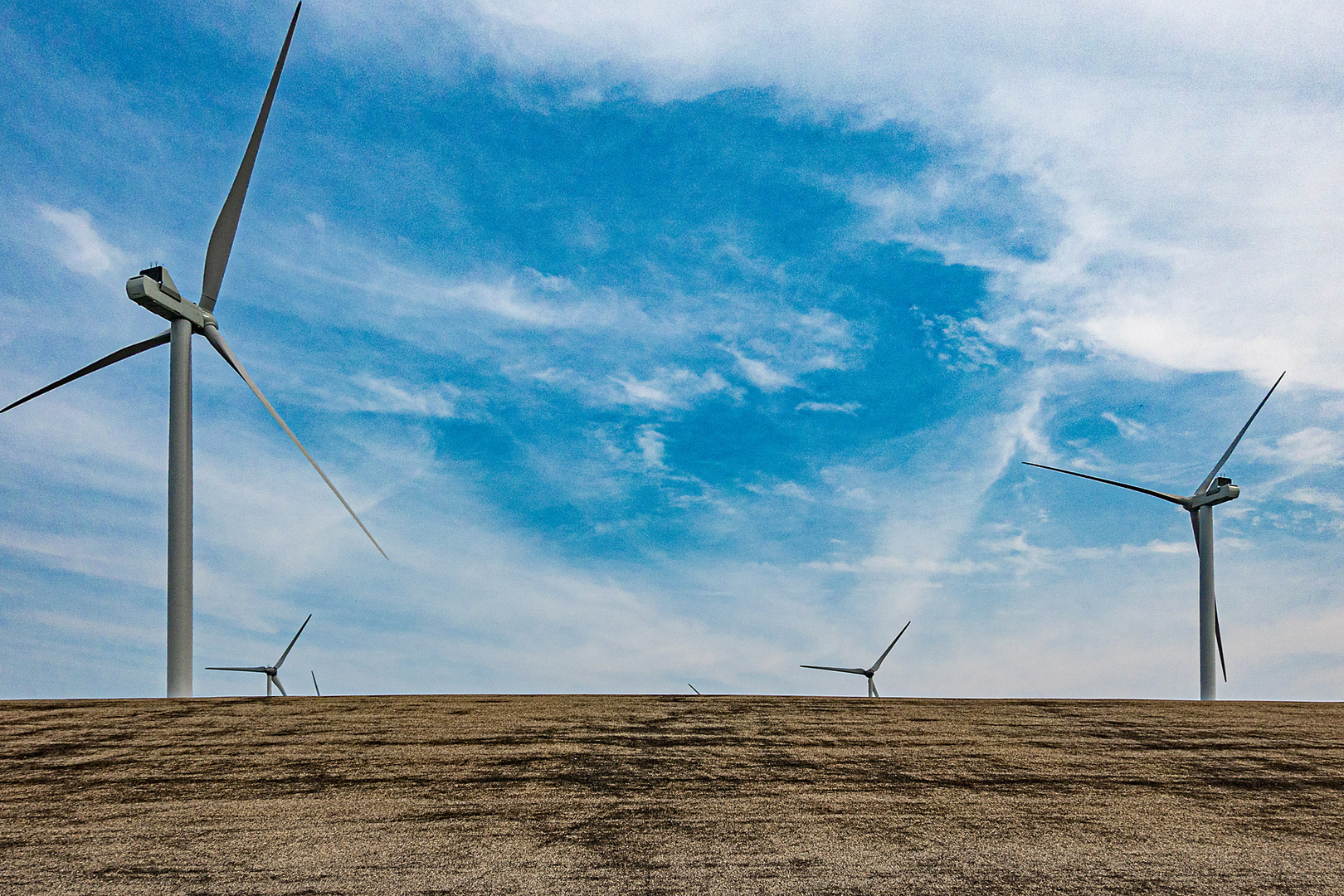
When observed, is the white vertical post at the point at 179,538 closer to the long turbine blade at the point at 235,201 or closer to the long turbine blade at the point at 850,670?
the long turbine blade at the point at 235,201

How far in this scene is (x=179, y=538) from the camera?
60.4 feet

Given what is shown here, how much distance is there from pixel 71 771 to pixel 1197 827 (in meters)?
12.9

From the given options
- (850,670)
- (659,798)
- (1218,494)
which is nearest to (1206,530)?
(1218,494)

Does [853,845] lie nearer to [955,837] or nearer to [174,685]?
[955,837]

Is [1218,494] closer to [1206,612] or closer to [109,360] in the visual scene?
[1206,612]

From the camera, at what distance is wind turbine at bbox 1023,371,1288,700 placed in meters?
31.0

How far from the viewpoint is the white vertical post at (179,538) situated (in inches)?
706

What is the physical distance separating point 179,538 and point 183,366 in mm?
4488

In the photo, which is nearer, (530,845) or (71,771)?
(530,845)

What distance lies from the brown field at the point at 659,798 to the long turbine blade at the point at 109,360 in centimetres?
1212

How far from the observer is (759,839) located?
7762 mm

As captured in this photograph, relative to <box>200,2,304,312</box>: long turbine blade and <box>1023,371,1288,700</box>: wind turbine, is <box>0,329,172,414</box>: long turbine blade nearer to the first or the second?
<box>200,2,304,312</box>: long turbine blade

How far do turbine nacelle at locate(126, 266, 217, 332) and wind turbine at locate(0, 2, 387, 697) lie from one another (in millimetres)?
20

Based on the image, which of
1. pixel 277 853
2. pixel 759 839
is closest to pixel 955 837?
pixel 759 839
